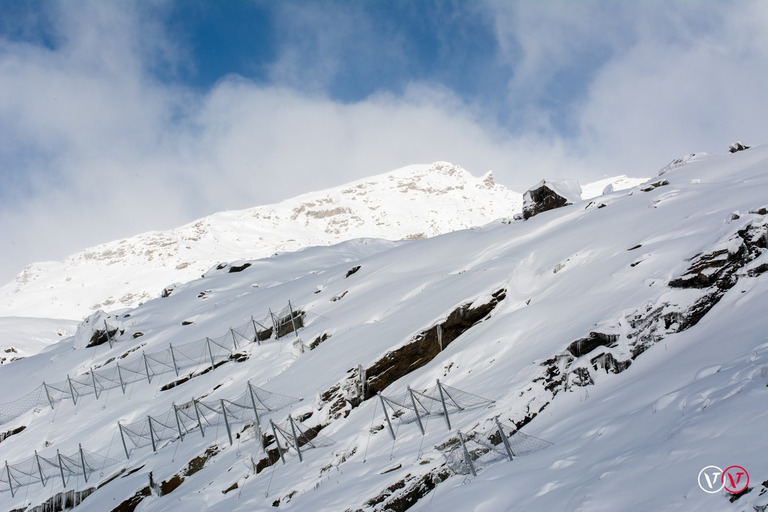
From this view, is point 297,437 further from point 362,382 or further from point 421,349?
point 421,349

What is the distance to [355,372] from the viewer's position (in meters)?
19.1

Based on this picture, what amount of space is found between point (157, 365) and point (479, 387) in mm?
23659

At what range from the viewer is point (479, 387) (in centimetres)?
1562

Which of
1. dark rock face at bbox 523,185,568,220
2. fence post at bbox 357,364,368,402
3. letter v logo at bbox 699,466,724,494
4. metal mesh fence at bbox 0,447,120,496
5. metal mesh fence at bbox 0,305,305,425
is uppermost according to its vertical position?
dark rock face at bbox 523,185,568,220

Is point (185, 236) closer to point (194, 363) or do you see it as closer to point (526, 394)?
point (194, 363)

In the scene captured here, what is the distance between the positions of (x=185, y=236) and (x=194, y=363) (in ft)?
545

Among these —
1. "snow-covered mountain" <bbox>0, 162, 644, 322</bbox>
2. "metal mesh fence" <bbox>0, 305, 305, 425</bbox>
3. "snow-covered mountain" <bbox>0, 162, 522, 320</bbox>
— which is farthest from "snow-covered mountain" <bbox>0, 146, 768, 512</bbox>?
"snow-covered mountain" <bbox>0, 162, 522, 320</bbox>

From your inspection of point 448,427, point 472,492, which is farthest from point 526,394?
point 472,492

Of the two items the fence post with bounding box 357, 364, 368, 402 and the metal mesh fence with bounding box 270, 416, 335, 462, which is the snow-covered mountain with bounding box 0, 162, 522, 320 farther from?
the fence post with bounding box 357, 364, 368, 402

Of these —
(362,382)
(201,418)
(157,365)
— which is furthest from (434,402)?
(157,365)

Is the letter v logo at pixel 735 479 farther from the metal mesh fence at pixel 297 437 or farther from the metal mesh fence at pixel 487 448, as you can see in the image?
the metal mesh fence at pixel 297 437

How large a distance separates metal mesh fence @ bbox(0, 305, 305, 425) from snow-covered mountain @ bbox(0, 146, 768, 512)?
6.7 inches

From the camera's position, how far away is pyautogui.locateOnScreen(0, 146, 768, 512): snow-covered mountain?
28.0 feet

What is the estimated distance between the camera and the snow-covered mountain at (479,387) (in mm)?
8539
